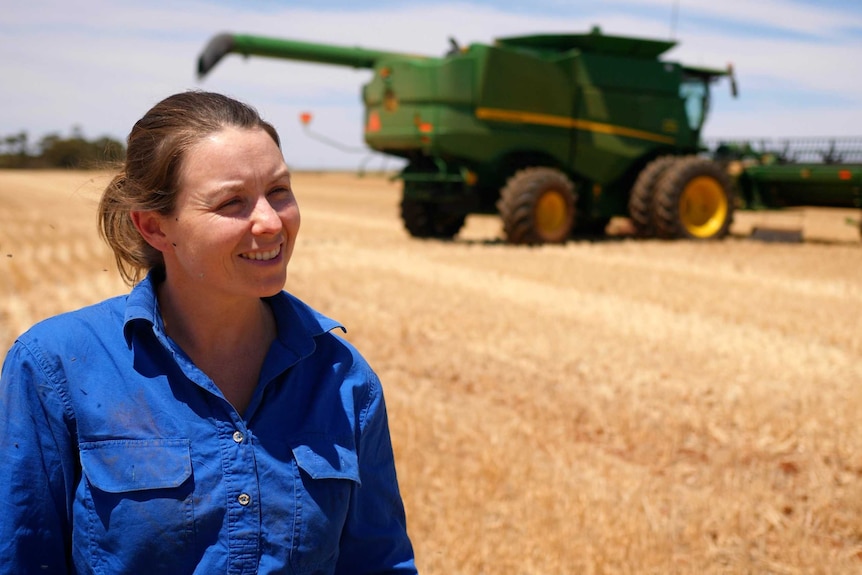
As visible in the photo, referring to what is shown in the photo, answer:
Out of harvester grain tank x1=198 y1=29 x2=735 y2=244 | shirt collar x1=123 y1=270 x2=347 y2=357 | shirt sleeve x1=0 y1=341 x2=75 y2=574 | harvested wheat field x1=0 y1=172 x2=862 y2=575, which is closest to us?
shirt sleeve x1=0 y1=341 x2=75 y2=574

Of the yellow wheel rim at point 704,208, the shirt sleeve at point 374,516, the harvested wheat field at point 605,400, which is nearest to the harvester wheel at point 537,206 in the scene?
the harvested wheat field at point 605,400

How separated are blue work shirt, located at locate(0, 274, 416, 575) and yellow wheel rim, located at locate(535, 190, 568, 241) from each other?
11.1 metres

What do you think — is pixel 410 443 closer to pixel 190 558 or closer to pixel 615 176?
pixel 190 558

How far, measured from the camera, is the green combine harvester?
1248 centimetres

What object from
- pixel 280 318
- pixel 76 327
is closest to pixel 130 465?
pixel 76 327

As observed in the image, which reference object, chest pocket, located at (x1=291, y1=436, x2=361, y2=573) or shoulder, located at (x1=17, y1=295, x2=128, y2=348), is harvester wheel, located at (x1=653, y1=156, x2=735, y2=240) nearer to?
chest pocket, located at (x1=291, y1=436, x2=361, y2=573)

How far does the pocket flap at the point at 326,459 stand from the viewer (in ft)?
5.19

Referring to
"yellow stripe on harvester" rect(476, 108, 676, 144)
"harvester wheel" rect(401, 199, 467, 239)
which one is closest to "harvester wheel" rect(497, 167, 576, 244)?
"yellow stripe on harvester" rect(476, 108, 676, 144)

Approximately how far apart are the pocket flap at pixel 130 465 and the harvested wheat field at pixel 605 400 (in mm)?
602

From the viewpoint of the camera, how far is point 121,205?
1659 millimetres

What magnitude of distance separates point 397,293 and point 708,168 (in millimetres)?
7255

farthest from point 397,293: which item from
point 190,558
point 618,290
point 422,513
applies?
point 190,558

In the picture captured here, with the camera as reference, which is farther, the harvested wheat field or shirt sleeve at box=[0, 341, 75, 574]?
the harvested wheat field

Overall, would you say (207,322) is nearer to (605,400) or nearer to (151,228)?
(151,228)
